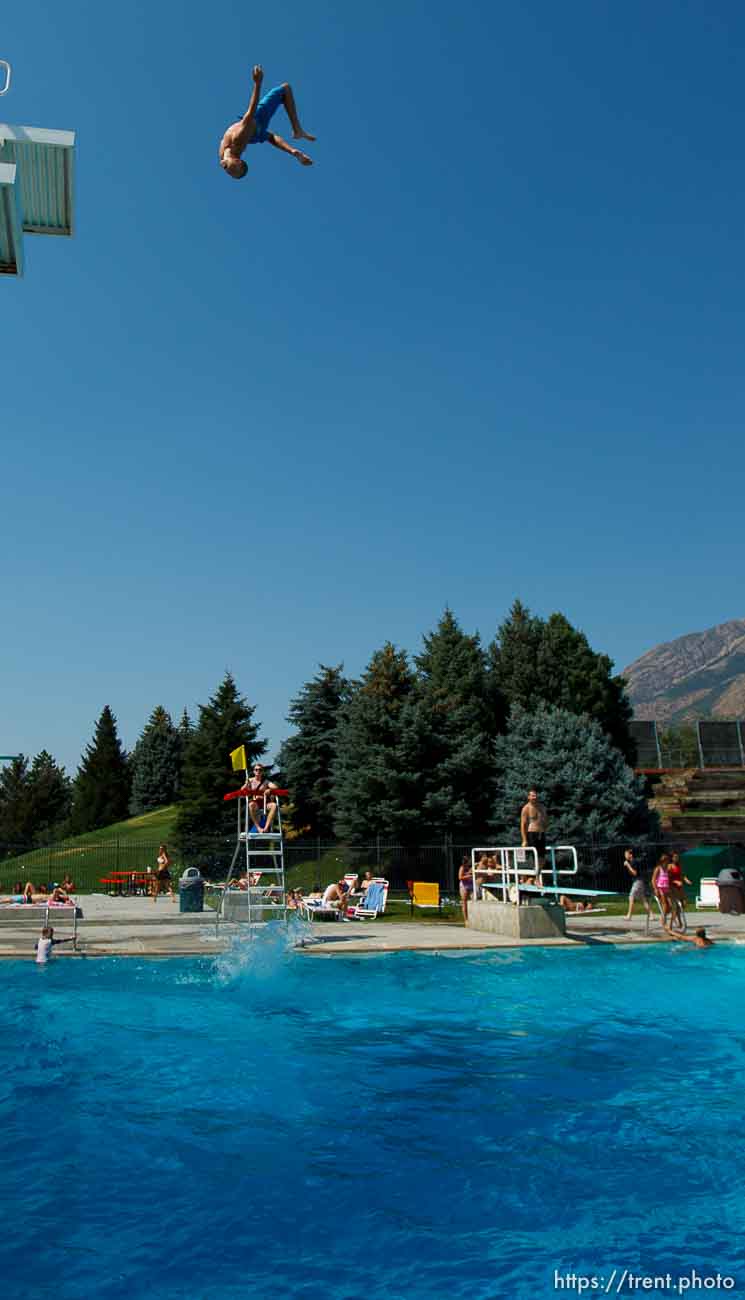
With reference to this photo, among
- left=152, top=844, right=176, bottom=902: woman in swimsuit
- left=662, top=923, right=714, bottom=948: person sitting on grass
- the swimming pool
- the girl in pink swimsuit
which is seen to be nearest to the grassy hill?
left=152, top=844, right=176, bottom=902: woman in swimsuit

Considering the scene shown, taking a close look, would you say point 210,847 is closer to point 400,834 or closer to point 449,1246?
point 400,834

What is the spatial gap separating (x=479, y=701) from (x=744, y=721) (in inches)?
1167

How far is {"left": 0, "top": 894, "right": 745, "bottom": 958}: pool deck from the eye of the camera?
1727 cm

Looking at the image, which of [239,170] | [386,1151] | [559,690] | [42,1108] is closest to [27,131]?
[239,170]

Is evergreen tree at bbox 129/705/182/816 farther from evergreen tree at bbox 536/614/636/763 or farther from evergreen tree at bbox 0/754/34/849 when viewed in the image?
evergreen tree at bbox 536/614/636/763

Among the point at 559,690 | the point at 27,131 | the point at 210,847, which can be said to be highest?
the point at 559,690

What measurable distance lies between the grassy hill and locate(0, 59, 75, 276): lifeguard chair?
110 ft

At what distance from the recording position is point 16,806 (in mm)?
85500

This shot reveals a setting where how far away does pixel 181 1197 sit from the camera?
7.31 metres

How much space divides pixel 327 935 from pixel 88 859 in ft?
113

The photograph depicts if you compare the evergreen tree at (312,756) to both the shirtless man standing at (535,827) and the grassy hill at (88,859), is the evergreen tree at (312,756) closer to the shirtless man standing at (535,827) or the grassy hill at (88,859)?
the grassy hill at (88,859)

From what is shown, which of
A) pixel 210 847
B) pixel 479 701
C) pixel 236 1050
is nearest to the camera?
pixel 236 1050

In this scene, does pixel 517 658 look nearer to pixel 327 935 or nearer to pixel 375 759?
pixel 375 759

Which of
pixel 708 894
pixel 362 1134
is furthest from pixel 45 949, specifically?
pixel 708 894
